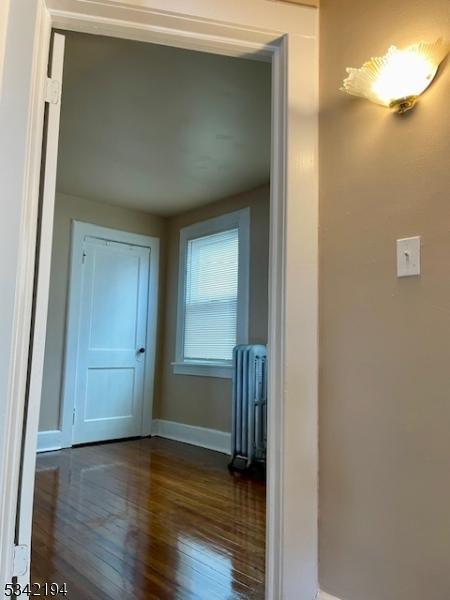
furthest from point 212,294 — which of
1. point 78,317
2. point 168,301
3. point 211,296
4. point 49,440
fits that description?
point 49,440

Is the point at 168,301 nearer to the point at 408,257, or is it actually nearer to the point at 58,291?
the point at 58,291

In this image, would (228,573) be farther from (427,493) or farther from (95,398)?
(95,398)

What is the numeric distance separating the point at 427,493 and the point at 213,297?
3327 mm

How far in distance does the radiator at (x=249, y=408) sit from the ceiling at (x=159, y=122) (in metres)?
1.52

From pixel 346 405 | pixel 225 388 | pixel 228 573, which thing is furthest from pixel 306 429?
pixel 225 388

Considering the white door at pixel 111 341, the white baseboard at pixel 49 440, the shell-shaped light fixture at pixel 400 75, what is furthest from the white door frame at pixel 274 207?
the white door at pixel 111 341

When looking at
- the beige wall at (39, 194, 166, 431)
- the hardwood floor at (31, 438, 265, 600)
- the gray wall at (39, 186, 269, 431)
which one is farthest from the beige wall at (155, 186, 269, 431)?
the beige wall at (39, 194, 166, 431)

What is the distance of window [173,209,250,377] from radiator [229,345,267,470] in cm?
38

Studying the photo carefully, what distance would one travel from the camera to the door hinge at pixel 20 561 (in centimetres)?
142

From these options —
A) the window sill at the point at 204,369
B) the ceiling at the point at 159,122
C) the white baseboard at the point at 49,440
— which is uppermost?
the ceiling at the point at 159,122

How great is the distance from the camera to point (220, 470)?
3564mm

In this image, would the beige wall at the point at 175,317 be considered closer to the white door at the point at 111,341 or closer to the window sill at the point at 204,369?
the window sill at the point at 204,369

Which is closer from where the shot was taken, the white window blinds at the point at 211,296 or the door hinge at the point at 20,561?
the door hinge at the point at 20,561

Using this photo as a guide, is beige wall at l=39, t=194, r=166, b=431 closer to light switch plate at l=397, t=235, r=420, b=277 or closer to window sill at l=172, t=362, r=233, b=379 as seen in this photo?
window sill at l=172, t=362, r=233, b=379
